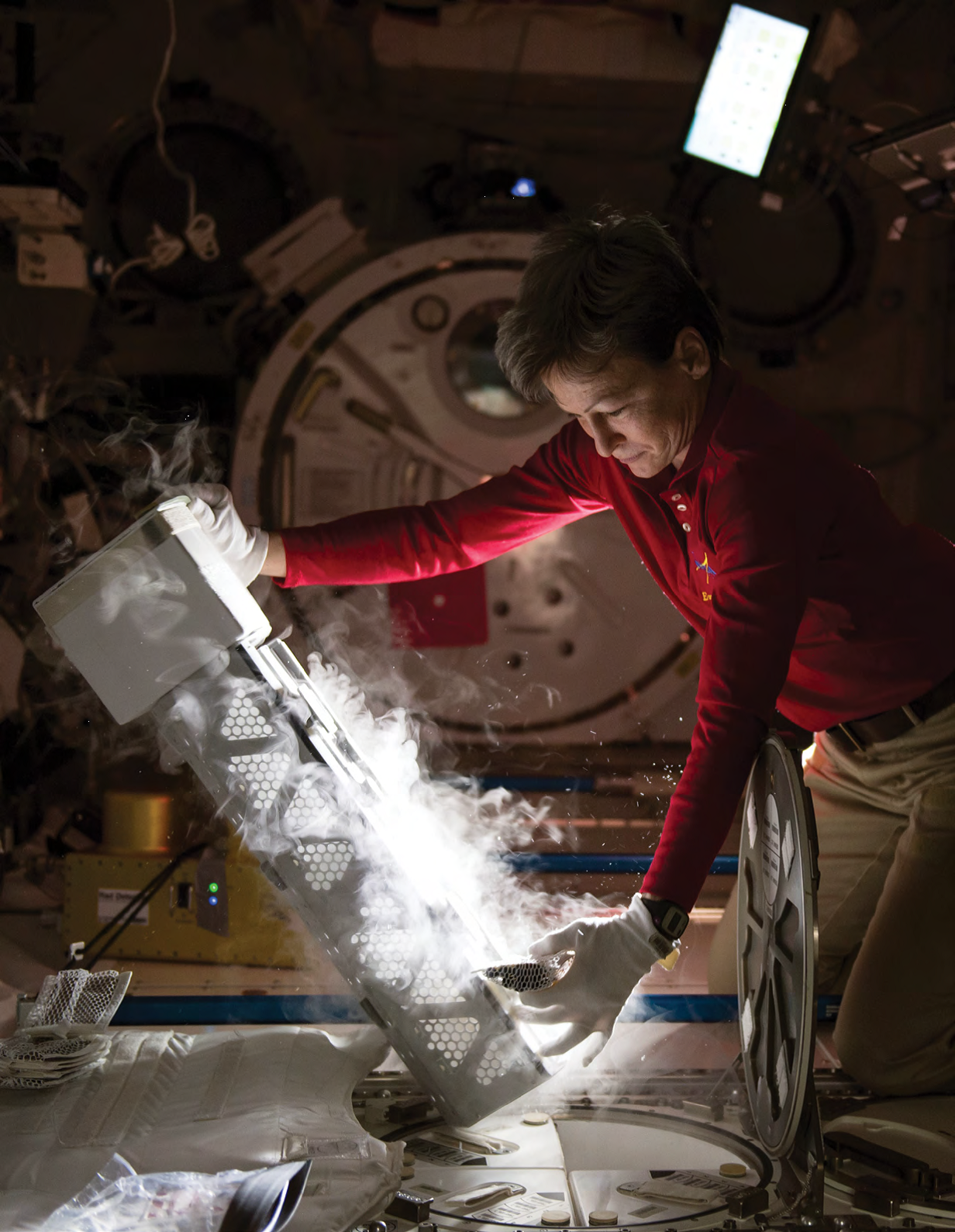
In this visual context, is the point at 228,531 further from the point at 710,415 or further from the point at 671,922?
the point at 671,922

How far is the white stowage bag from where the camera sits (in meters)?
1.43

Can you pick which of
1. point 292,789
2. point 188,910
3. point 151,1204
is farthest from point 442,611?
point 151,1204

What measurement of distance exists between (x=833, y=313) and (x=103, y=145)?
2.47 metres

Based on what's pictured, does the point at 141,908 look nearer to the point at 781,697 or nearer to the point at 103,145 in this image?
the point at 781,697

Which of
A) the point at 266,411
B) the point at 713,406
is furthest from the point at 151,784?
the point at 713,406

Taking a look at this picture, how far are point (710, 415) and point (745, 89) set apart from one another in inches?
92.4

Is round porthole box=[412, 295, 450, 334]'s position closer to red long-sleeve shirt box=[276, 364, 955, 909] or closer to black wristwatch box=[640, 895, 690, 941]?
red long-sleeve shirt box=[276, 364, 955, 909]

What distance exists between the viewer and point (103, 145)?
12.0 ft

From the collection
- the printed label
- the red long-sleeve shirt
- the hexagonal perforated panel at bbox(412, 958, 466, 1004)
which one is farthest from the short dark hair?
the printed label

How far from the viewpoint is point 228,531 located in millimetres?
→ 1866

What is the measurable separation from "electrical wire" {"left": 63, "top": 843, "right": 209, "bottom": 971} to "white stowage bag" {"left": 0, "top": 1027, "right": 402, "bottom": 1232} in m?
0.69

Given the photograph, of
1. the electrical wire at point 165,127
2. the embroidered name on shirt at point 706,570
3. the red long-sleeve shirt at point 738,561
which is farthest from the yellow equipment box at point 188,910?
the electrical wire at point 165,127

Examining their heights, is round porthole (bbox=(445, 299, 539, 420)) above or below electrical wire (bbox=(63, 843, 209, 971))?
above

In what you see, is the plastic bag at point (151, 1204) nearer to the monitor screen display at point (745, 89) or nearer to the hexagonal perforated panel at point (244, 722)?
the hexagonal perforated panel at point (244, 722)
